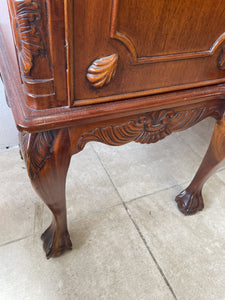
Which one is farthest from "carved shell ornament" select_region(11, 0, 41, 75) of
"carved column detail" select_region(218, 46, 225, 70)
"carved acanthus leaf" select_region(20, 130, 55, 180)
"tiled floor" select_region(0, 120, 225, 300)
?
"tiled floor" select_region(0, 120, 225, 300)

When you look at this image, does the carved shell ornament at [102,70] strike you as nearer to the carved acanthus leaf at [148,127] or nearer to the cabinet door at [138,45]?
the cabinet door at [138,45]

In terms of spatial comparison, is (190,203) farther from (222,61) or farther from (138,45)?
(138,45)

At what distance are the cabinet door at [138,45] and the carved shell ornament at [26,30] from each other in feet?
0.15

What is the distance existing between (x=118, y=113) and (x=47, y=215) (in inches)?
25.0

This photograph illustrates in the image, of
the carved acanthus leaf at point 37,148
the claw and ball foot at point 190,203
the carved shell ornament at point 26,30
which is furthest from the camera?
the claw and ball foot at point 190,203

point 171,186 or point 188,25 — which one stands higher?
point 188,25

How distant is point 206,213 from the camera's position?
102 centimetres

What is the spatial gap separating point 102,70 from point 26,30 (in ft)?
0.43

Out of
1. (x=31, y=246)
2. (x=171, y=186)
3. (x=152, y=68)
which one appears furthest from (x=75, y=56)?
(x=171, y=186)

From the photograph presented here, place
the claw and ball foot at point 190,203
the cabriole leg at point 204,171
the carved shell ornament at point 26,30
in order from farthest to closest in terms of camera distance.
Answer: the claw and ball foot at point 190,203, the cabriole leg at point 204,171, the carved shell ornament at point 26,30

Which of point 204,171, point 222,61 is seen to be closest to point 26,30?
point 222,61

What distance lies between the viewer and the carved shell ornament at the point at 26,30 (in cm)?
32

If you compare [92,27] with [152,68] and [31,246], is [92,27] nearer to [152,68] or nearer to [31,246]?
[152,68]

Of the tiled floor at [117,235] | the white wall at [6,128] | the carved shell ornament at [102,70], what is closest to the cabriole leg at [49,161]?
the carved shell ornament at [102,70]
